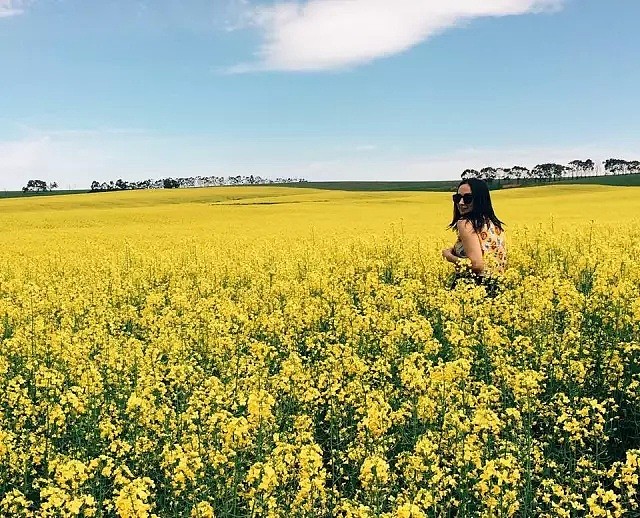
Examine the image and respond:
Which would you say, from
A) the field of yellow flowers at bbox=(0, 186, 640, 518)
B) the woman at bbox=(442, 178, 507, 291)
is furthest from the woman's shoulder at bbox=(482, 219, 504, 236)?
the field of yellow flowers at bbox=(0, 186, 640, 518)

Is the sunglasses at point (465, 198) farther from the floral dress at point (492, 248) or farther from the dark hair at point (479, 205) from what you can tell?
the floral dress at point (492, 248)

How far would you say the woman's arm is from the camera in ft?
28.0

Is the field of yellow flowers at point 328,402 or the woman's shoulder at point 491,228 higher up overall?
the woman's shoulder at point 491,228

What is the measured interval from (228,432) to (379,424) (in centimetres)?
98

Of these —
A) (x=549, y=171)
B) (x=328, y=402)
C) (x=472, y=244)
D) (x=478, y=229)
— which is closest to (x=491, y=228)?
(x=478, y=229)

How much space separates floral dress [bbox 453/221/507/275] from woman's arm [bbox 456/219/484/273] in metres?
0.06

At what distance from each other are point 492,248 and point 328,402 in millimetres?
3986

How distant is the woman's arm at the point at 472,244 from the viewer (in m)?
8.55

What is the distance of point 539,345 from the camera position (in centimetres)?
624

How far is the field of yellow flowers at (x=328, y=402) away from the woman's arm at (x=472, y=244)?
0.75 meters

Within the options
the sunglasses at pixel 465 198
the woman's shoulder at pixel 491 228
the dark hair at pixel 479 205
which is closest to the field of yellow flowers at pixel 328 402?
the woman's shoulder at pixel 491 228

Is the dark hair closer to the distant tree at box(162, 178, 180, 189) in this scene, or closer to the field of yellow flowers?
the field of yellow flowers

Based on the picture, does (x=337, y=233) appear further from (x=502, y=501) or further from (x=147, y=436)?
(x=502, y=501)

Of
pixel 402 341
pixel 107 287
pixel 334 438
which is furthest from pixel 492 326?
pixel 107 287
